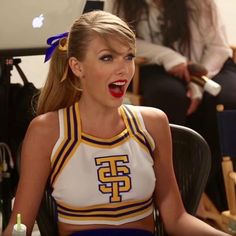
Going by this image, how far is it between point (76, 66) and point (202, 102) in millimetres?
1414

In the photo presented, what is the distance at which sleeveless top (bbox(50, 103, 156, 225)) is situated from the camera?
4.69ft

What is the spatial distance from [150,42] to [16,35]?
38.2 inches

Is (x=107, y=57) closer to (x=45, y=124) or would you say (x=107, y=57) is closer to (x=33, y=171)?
(x=45, y=124)

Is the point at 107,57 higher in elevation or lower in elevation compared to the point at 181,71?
higher

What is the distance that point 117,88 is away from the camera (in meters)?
1.44

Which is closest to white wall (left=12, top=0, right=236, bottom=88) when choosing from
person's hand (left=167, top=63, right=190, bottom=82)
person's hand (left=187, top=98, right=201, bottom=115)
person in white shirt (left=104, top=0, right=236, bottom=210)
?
person in white shirt (left=104, top=0, right=236, bottom=210)

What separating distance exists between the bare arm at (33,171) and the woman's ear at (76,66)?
18cm

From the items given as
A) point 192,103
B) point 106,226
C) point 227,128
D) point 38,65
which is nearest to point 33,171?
point 106,226

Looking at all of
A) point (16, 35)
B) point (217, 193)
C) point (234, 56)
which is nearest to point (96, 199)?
point (16, 35)

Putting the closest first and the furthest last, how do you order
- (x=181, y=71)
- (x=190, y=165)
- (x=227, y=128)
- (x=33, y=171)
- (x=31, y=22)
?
1. (x=33, y=171)
2. (x=190, y=165)
3. (x=31, y=22)
4. (x=227, y=128)
5. (x=181, y=71)

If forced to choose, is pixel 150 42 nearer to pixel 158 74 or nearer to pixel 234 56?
pixel 158 74

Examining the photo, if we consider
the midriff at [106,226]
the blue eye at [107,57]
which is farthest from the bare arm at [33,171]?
the blue eye at [107,57]

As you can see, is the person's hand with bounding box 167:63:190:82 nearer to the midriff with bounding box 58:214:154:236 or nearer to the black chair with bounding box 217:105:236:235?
the black chair with bounding box 217:105:236:235

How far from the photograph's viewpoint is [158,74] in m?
2.73
